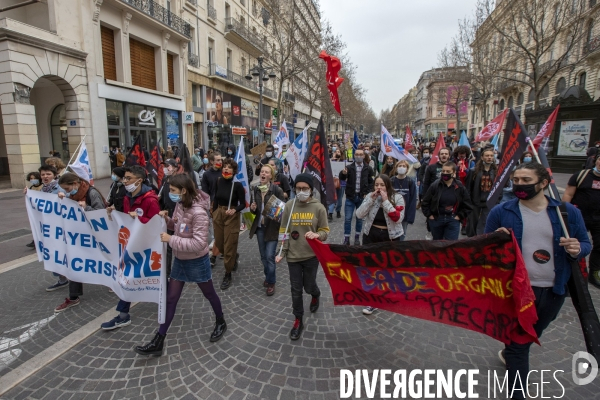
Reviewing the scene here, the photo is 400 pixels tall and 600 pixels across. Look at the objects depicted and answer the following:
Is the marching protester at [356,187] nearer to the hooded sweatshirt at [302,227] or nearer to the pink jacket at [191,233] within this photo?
the hooded sweatshirt at [302,227]

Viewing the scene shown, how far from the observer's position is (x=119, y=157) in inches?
677

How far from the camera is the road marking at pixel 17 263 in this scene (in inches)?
213

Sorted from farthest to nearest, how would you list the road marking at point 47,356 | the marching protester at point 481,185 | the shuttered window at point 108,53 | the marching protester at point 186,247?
1. the shuttered window at point 108,53
2. the marching protester at point 481,185
3. the marching protester at point 186,247
4. the road marking at point 47,356

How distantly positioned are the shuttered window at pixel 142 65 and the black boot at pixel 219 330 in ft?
65.7

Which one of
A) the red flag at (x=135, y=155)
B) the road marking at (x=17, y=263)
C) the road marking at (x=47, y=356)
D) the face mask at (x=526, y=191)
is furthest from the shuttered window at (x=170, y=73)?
the face mask at (x=526, y=191)

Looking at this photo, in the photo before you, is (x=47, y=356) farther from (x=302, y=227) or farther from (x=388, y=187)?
(x=388, y=187)

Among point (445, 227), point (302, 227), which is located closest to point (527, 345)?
point (302, 227)

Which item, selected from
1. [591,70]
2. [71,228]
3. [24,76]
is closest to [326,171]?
[71,228]

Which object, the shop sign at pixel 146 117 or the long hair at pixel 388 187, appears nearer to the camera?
the long hair at pixel 388 187

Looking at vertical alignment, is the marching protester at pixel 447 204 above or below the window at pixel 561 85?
below

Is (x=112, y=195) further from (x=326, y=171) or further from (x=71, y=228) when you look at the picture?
(x=326, y=171)

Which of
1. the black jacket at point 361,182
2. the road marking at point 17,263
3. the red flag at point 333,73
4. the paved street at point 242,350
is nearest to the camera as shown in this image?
the paved street at point 242,350

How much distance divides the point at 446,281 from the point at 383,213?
135cm

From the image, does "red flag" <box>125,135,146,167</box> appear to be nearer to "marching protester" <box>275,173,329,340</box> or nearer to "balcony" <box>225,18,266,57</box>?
"marching protester" <box>275,173,329,340</box>
